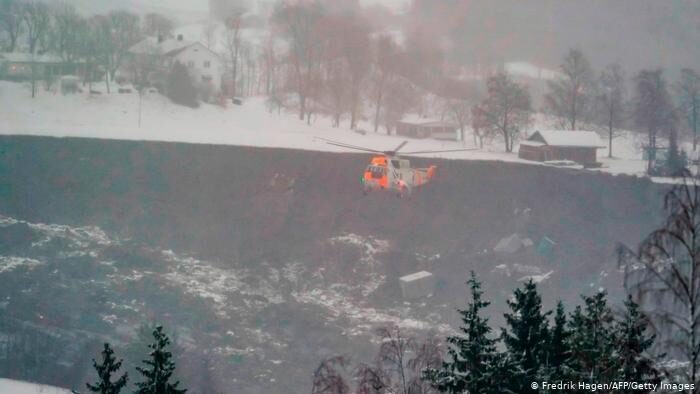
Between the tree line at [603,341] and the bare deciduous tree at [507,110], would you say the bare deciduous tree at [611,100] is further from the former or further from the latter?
the tree line at [603,341]

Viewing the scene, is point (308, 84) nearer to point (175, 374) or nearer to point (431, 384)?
point (175, 374)

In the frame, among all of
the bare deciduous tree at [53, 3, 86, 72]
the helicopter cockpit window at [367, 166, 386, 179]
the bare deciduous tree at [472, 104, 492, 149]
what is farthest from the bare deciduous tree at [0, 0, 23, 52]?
the bare deciduous tree at [472, 104, 492, 149]

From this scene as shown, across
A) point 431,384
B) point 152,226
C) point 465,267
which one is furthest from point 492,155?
point 431,384

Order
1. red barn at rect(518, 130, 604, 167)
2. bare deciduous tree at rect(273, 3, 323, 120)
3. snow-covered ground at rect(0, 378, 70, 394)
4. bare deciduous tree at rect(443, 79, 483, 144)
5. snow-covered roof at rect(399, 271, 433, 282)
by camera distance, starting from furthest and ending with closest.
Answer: bare deciduous tree at rect(273, 3, 323, 120), bare deciduous tree at rect(443, 79, 483, 144), red barn at rect(518, 130, 604, 167), snow-covered roof at rect(399, 271, 433, 282), snow-covered ground at rect(0, 378, 70, 394)

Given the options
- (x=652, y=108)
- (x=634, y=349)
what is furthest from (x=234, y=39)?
(x=634, y=349)

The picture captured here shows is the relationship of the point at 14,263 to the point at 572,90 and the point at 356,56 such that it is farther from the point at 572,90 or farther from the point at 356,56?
the point at 572,90

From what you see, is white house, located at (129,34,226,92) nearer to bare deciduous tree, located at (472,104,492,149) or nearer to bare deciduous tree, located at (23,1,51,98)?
bare deciduous tree, located at (23,1,51,98)

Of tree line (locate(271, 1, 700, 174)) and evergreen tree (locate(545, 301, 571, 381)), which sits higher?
tree line (locate(271, 1, 700, 174))
